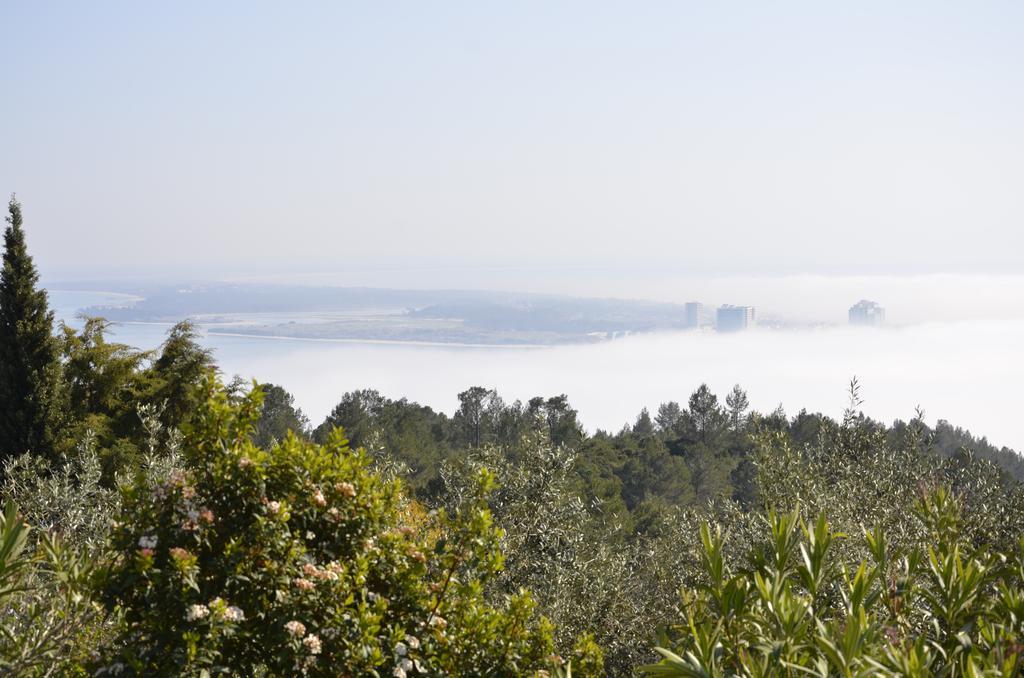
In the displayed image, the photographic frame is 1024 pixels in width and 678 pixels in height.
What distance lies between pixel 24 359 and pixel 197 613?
2717 centimetres

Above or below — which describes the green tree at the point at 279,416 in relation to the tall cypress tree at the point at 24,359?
below

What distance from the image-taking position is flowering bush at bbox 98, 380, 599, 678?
15.1 ft

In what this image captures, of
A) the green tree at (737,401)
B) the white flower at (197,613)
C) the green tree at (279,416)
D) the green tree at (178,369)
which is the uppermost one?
the white flower at (197,613)

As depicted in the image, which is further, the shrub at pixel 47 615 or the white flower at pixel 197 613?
the shrub at pixel 47 615

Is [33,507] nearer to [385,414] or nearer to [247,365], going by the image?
[385,414]

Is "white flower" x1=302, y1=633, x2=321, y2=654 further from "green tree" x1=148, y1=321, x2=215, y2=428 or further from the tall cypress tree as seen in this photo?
the tall cypress tree

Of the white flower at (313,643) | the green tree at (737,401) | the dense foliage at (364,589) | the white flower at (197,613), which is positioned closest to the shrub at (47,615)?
the dense foliage at (364,589)

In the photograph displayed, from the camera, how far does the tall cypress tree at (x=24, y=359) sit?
88.4 ft

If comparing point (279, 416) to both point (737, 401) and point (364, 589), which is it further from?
point (364, 589)

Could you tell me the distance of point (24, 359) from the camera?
27.6m

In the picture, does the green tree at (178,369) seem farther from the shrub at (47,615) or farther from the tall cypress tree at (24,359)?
the shrub at (47,615)

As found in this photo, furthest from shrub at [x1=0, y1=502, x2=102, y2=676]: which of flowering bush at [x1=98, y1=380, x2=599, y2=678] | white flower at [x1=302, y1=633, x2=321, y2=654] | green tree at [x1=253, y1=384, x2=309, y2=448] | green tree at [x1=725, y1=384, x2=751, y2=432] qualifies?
green tree at [x1=725, y1=384, x2=751, y2=432]

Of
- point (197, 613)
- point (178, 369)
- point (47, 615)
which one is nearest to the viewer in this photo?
point (197, 613)

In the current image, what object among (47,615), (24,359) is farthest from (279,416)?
(47,615)
